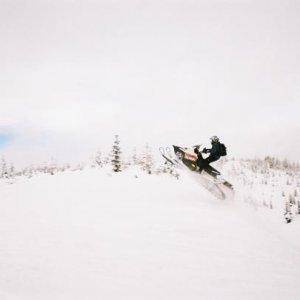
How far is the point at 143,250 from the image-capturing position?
642 cm

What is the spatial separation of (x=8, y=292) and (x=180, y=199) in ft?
27.1

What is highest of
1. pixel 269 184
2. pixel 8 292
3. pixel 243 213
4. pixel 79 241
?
pixel 269 184

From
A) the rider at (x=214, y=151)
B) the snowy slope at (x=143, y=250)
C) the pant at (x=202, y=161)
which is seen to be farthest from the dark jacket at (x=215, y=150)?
the snowy slope at (x=143, y=250)

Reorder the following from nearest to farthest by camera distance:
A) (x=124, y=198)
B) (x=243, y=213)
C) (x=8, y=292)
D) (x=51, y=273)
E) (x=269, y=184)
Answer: (x=8, y=292)
(x=51, y=273)
(x=243, y=213)
(x=124, y=198)
(x=269, y=184)

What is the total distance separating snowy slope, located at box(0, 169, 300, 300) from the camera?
4.84 m

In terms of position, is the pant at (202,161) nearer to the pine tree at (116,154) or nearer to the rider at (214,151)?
the rider at (214,151)

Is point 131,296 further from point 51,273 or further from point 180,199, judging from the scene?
point 180,199

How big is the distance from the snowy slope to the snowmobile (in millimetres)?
1069

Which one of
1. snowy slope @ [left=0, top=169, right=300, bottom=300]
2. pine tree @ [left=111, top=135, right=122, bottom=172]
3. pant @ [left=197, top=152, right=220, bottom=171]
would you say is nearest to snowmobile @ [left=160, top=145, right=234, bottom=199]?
pant @ [left=197, top=152, right=220, bottom=171]

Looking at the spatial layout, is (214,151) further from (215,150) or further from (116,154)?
(116,154)

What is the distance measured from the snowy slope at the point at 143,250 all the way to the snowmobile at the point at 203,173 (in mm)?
1069

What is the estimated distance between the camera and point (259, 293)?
486cm

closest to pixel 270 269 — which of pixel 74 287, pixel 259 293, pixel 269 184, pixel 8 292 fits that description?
pixel 259 293

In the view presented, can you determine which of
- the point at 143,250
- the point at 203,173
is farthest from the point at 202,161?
the point at 143,250
